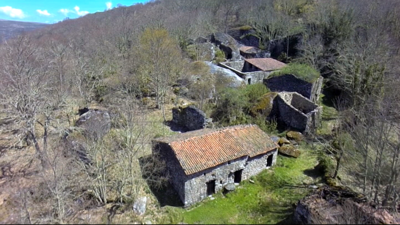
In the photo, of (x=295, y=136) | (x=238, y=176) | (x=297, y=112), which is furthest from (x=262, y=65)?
(x=238, y=176)

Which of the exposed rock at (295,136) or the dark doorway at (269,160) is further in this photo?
the exposed rock at (295,136)

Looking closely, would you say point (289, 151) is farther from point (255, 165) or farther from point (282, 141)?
point (255, 165)

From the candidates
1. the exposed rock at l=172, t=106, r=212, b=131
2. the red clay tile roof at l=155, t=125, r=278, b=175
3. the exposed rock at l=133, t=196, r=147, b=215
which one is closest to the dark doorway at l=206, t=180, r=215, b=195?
the red clay tile roof at l=155, t=125, r=278, b=175

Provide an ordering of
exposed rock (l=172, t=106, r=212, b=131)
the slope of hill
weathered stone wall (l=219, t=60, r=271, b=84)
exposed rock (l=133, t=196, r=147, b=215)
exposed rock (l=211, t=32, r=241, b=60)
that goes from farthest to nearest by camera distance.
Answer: the slope of hill < exposed rock (l=211, t=32, r=241, b=60) < weathered stone wall (l=219, t=60, r=271, b=84) < exposed rock (l=172, t=106, r=212, b=131) < exposed rock (l=133, t=196, r=147, b=215)

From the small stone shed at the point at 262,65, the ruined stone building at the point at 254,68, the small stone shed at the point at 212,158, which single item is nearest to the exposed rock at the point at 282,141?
the small stone shed at the point at 212,158

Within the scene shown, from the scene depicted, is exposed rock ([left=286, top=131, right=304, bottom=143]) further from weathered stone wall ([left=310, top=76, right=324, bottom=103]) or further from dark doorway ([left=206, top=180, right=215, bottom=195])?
dark doorway ([left=206, top=180, right=215, bottom=195])

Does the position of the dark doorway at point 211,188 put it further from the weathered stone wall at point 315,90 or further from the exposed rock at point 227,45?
the exposed rock at point 227,45
